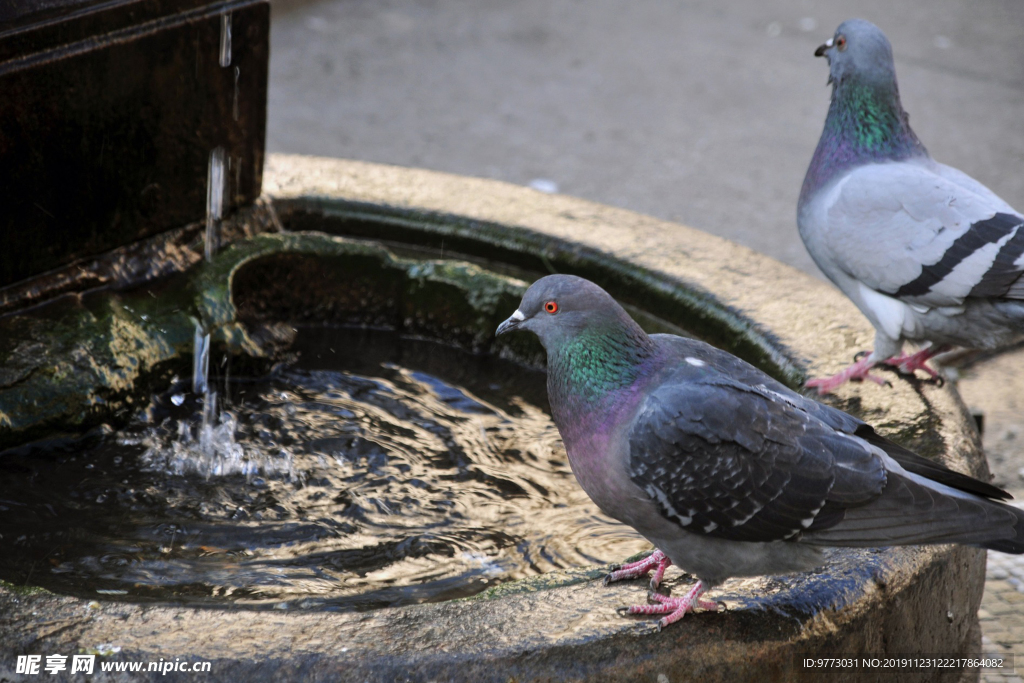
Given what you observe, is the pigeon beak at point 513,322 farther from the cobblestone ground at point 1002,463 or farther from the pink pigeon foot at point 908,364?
the cobblestone ground at point 1002,463

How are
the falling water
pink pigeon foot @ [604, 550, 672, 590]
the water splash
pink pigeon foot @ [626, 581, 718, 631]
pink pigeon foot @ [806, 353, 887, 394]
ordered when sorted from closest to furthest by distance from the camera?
pink pigeon foot @ [626, 581, 718, 631] → pink pigeon foot @ [604, 550, 672, 590] → pink pigeon foot @ [806, 353, 887, 394] → the falling water → the water splash

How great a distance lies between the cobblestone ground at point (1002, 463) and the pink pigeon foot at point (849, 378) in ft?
2.31

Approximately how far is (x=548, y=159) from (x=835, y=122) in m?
3.29

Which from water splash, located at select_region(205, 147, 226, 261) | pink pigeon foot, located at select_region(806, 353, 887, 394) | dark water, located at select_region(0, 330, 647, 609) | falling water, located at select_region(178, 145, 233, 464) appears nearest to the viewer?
dark water, located at select_region(0, 330, 647, 609)

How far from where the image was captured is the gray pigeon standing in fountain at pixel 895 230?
8.77ft

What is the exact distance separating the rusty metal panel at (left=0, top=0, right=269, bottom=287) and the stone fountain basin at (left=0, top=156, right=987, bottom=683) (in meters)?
0.30

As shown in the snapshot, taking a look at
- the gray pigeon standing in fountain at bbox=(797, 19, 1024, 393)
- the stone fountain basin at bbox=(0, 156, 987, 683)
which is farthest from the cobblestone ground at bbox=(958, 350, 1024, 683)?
the gray pigeon standing in fountain at bbox=(797, 19, 1024, 393)

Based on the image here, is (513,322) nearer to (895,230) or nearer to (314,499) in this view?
(314,499)

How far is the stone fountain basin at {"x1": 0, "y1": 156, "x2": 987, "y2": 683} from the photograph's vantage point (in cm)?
169

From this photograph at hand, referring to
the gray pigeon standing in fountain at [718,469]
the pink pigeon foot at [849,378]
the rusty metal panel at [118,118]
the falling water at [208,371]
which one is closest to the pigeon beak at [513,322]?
the gray pigeon standing in fountain at [718,469]

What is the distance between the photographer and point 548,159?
245 inches

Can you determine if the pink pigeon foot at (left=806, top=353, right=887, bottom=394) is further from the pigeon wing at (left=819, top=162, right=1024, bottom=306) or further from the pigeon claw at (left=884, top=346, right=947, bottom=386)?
the pigeon wing at (left=819, top=162, right=1024, bottom=306)

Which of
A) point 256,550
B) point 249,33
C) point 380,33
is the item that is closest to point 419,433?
point 256,550

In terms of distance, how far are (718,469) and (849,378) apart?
0.94m
